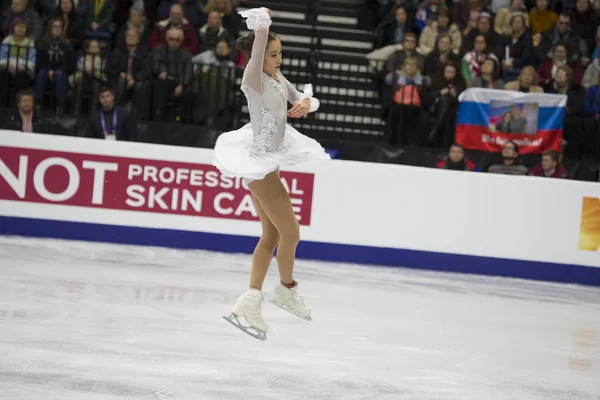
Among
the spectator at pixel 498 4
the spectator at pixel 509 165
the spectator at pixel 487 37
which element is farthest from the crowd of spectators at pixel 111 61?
the spectator at pixel 498 4

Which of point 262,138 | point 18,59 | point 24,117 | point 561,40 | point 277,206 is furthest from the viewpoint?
point 561,40

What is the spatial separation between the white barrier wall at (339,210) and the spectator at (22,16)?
2.68 m

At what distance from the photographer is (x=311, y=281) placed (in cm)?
855

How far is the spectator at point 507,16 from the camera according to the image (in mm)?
12531

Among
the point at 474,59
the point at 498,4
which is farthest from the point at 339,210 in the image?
the point at 498,4

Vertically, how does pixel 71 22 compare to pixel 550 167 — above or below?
above

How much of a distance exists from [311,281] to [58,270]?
6.97ft

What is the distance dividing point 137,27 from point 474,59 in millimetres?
4034

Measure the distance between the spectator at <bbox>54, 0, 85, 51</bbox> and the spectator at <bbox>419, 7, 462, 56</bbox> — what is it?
4.11m

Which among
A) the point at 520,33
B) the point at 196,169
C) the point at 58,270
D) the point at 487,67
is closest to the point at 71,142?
the point at 196,169

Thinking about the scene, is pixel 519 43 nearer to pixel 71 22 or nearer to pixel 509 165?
pixel 509 165

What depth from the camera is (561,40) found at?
12375 millimetres

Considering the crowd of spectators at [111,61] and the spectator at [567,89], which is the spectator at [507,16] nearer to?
the spectator at [567,89]

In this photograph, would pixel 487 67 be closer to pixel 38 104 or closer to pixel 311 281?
pixel 311 281
